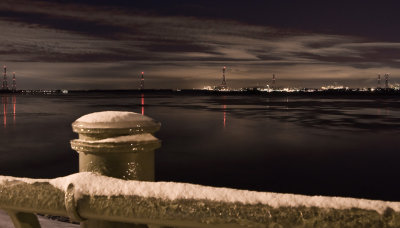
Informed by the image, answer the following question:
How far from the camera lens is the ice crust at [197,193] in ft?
3.99

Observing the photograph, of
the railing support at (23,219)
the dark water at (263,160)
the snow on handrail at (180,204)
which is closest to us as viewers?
the snow on handrail at (180,204)

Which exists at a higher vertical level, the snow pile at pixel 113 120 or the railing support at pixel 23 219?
the snow pile at pixel 113 120

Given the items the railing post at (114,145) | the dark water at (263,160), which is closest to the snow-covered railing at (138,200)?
the railing post at (114,145)

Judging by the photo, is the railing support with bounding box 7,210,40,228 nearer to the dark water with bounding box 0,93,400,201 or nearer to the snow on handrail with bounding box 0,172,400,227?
the snow on handrail with bounding box 0,172,400,227

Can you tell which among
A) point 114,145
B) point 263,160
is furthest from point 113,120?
point 263,160

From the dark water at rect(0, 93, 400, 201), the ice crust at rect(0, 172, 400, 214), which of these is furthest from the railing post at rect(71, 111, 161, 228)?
the dark water at rect(0, 93, 400, 201)

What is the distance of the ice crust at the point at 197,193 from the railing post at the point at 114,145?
0.88ft

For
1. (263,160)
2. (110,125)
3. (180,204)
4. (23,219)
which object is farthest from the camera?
(263,160)

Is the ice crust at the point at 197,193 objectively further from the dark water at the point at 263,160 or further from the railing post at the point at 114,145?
the dark water at the point at 263,160

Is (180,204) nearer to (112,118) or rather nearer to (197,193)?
(197,193)

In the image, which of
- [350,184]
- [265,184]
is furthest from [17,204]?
[350,184]

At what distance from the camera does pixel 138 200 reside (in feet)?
4.60

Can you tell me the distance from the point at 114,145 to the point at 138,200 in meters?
0.47

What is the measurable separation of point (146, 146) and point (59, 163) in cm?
1270
